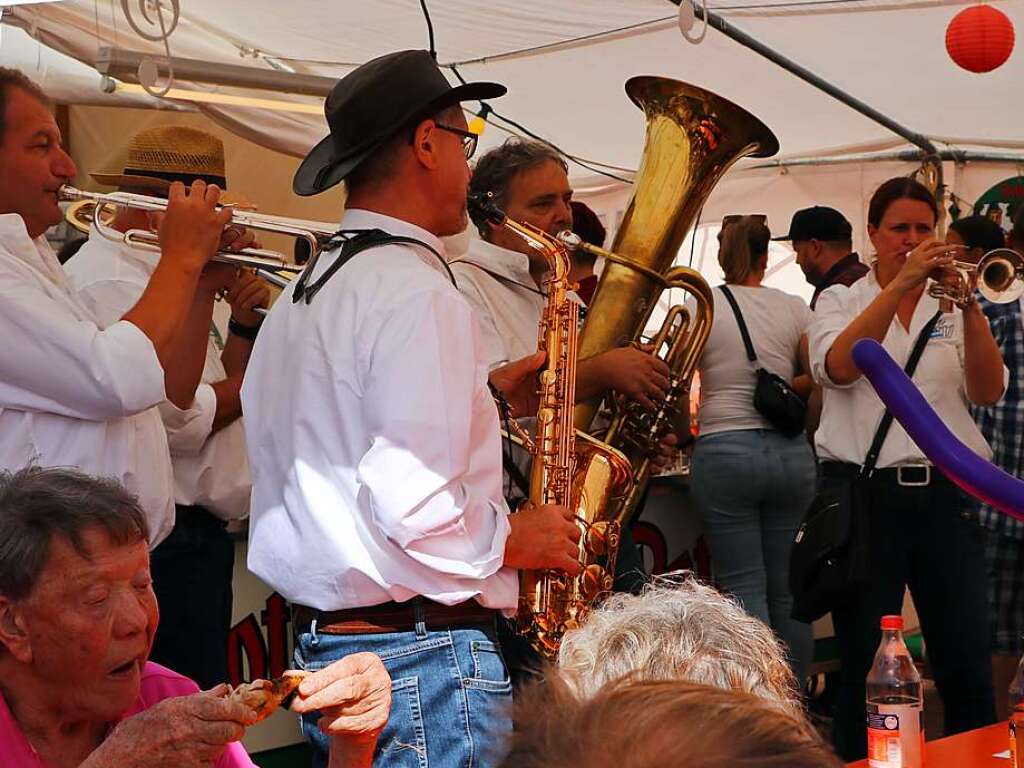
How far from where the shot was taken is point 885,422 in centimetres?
396

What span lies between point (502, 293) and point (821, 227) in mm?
2511

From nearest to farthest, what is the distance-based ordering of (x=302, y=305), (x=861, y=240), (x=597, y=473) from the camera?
(x=302, y=305)
(x=597, y=473)
(x=861, y=240)

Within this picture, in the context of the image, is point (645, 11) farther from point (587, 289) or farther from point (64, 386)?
point (64, 386)

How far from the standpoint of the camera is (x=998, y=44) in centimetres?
566

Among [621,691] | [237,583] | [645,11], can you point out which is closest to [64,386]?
[237,583]

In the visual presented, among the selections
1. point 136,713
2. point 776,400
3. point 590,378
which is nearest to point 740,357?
point 776,400

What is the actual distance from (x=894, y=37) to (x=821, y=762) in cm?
677

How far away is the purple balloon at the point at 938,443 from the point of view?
1548 mm

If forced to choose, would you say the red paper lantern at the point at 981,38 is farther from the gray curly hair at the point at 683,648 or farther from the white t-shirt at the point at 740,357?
the gray curly hair at the point at 683,648

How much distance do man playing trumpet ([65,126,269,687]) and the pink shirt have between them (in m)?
1.20

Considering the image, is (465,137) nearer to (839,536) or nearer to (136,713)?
(136,713)

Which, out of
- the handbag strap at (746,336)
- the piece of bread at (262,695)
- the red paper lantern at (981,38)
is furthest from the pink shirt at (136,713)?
the red paper lantern at (981,38)

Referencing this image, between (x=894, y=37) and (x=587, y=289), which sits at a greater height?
(x=894, y=37)

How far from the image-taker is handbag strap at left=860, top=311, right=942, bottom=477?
3977mm
